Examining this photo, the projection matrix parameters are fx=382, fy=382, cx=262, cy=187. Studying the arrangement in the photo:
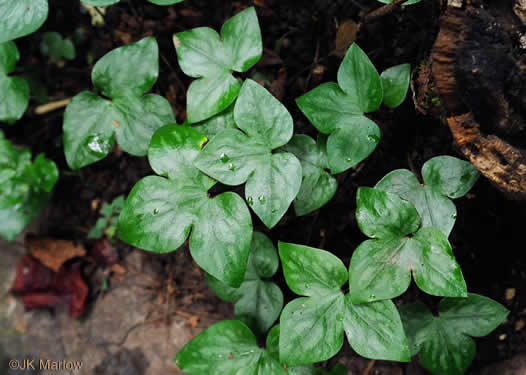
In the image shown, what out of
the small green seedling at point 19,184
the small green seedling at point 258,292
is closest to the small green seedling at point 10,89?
the small green seedling at point 19,184

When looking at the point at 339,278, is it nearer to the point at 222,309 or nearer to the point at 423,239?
the point at 423,239

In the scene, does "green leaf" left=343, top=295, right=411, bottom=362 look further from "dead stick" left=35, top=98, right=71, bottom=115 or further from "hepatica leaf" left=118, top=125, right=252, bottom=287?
"dead stick" left=35, top=98, right=71, bottom=115

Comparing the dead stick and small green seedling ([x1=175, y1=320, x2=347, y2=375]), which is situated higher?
the dead stick

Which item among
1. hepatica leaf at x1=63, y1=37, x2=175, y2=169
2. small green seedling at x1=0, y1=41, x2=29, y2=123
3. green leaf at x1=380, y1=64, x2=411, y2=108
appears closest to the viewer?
green leaf at x1=380, y1=64, x2=411, y2=108

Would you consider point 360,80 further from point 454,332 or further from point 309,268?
point 454,332

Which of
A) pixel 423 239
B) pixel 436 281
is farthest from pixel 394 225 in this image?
pixel 436 281

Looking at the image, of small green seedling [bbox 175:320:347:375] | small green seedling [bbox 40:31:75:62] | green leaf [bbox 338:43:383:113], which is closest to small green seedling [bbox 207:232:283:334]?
small green seedling [bbox 175:320:347:375]
